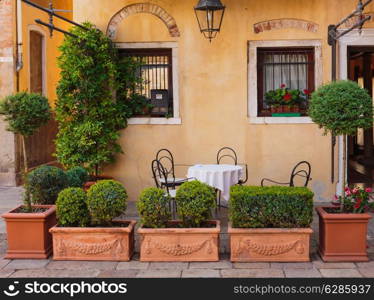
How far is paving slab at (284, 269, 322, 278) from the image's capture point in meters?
5.87

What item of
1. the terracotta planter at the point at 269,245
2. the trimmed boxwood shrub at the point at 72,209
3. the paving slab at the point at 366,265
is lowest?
the paving slab at the point at 366,265

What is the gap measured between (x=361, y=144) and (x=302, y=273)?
414 inches

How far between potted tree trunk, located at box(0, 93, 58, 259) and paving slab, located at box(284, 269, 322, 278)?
2.74m

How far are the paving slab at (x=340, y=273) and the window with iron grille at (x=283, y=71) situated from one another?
166 inches

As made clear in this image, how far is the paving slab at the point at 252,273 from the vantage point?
5891 mm

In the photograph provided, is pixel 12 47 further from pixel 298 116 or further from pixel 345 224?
pixel 345 224

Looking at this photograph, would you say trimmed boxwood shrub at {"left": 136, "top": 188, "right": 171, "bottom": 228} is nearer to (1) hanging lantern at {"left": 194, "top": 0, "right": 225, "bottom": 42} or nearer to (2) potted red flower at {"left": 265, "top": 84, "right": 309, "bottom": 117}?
(1) hanging lantern at {"left": 194, "top": 0, "right": 225, "bottom": 42}

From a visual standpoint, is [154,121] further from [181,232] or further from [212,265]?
[212,265]

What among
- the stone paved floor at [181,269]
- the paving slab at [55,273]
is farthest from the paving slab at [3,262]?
the paving slab at [55,273]

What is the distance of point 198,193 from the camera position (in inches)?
253

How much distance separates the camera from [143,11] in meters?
9.81

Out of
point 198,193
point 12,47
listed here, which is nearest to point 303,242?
point 198,193

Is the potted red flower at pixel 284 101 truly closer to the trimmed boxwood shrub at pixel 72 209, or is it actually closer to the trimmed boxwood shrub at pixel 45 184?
the trimmed boxwood shrub at pixel 45 184

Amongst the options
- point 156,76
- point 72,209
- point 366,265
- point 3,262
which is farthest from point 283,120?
point 3,262
